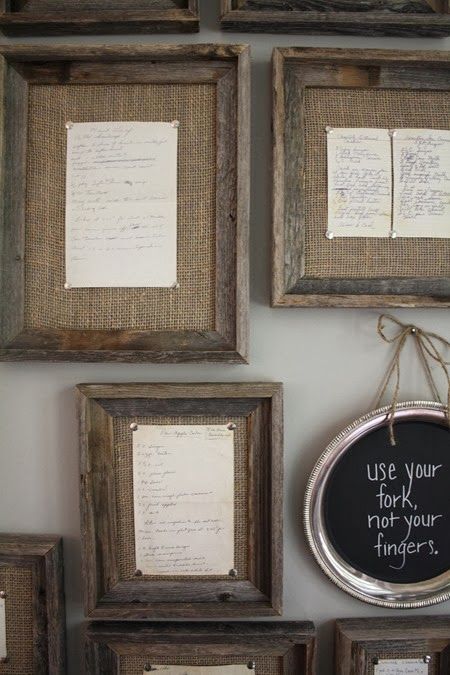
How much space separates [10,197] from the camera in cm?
78

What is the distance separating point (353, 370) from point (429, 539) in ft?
0.80

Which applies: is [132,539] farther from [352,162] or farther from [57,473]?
[352,162]

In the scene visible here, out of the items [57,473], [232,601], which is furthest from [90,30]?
[232,601]

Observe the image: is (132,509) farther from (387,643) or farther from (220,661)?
(387,643)

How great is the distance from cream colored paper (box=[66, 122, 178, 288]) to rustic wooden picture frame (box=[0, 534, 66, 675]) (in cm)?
35

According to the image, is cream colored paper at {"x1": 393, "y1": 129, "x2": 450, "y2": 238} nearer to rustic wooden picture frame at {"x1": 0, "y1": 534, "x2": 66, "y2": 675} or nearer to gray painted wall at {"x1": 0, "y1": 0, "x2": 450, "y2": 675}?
gray painted wall at {"x1": 0, "y1": 0, "x2": 450, "y2": 675}

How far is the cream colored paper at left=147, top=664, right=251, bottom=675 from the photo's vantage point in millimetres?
807

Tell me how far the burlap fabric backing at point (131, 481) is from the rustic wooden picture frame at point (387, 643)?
0.16 metres

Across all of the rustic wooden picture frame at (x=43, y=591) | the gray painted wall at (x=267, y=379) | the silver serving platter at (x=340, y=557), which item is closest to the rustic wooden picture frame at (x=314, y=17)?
the gray painted wall at (x=267, y=379)

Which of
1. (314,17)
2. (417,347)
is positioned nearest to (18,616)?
(417,347)

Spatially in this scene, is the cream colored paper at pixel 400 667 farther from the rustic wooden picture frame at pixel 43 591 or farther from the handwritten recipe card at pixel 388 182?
the handwritten recipe card at pixel 388 182

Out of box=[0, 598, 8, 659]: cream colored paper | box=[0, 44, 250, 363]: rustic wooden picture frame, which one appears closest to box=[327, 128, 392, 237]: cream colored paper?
box=[0, 44, 250, 363]: rustic wooden picture frame

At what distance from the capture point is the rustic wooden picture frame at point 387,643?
2.63 feet

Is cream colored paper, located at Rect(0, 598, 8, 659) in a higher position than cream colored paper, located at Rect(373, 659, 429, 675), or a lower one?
higher
